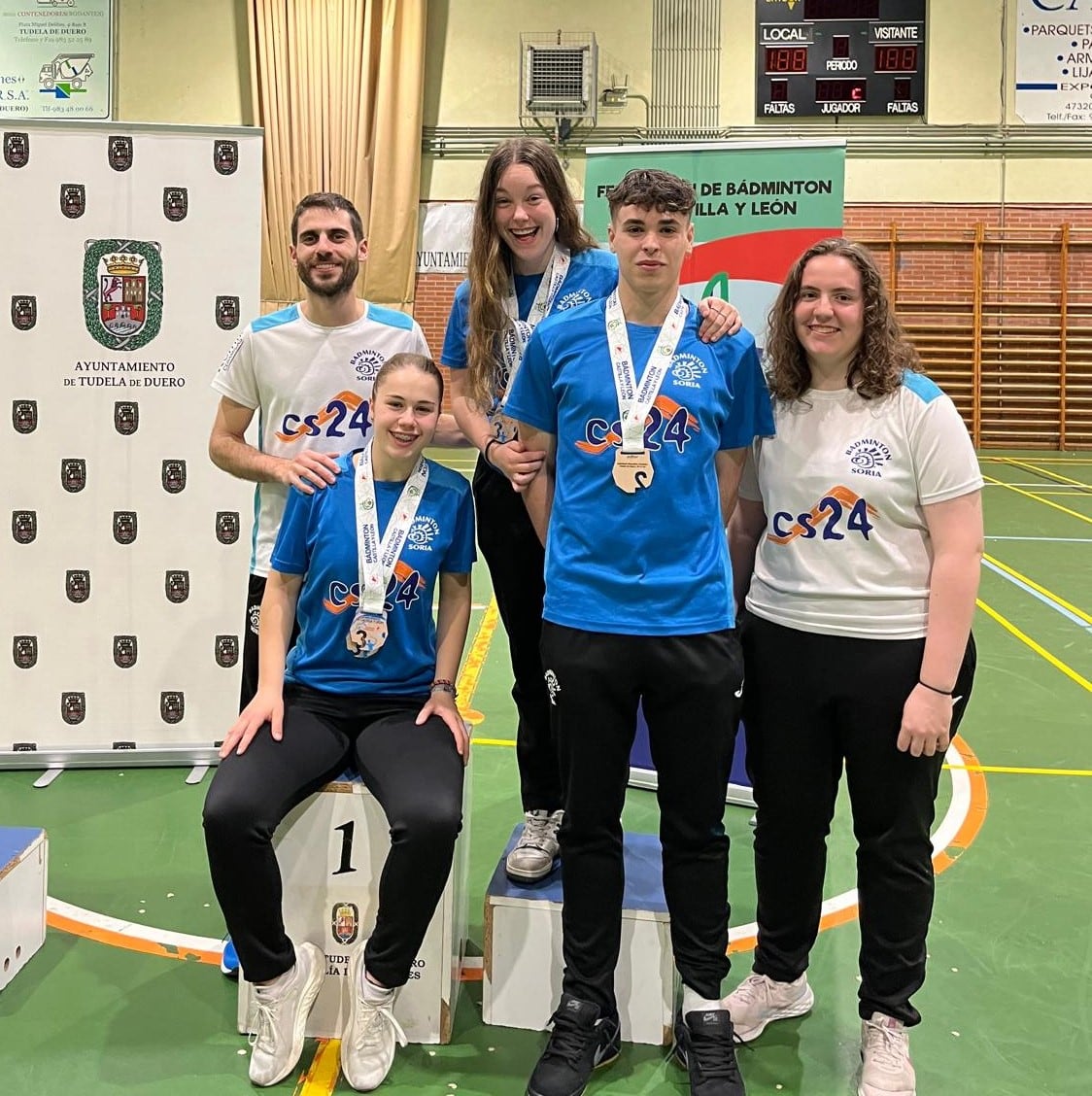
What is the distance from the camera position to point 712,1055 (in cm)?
222

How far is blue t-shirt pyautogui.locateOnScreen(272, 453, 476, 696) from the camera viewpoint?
2.46m

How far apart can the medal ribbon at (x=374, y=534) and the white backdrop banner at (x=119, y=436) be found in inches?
61.7

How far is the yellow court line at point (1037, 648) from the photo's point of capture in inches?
202

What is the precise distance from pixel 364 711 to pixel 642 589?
77 centimetres

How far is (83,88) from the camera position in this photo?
1348 centimetres

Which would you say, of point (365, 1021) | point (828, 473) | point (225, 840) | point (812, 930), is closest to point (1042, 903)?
point (812, 930)

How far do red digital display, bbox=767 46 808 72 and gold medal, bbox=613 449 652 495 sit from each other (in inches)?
486

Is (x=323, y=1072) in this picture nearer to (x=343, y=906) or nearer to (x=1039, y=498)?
(x=343, y=906)

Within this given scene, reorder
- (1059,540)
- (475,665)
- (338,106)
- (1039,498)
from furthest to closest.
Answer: (338,106)
(1039,498)
(1059,540)
(475,665)

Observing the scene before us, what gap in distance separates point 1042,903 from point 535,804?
1.49 metres

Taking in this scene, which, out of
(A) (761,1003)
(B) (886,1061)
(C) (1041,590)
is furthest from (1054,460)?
(B) (886,1061)

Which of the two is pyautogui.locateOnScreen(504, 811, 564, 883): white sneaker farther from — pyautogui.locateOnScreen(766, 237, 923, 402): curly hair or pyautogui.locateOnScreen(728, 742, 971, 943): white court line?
pyautogui.locateOnScreen(766, 237, 923, 402): curly hair

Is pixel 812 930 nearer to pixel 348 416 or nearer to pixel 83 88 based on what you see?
pixel 348 416

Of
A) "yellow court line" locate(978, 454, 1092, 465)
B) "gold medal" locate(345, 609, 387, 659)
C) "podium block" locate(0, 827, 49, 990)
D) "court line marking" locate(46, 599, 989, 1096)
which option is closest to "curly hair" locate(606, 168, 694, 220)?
"gold medal" locate(345, 609, 387, 659)
